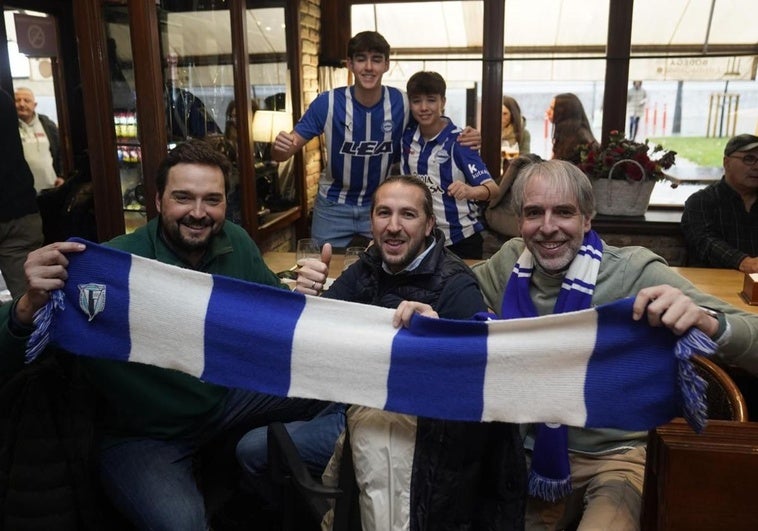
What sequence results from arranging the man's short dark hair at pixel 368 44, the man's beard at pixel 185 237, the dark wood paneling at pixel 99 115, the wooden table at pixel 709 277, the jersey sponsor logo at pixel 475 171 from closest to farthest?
the man's beard at pixel 185 237 → the wooden table at pixel 709 277 → the dark wood paneling at pixel 99 115 → the man's short dark hair at pixel 368 44 → the jersey sponsor logo at pixel 475 171

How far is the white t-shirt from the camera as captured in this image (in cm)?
536

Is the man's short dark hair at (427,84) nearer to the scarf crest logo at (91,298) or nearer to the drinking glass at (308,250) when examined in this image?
the drinking glass at (308,250)

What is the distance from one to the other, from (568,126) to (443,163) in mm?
1878

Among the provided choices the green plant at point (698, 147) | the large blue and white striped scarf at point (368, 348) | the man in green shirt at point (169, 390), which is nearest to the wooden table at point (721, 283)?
the large blue and white striped scarf at point (368, 348)

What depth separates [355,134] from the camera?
11.8 feet

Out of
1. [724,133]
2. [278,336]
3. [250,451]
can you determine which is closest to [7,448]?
[250,451]

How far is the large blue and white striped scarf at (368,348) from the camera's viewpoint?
1.46 m

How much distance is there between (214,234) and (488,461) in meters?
1.11

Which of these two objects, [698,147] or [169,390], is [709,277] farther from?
[698,147]

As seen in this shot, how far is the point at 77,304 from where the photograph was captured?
1726 millimetres

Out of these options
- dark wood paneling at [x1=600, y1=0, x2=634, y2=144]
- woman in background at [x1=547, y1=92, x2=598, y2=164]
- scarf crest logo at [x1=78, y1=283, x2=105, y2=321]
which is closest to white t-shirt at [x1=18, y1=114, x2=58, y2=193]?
woman in background at [x1=547, y1=92, x2=598, y2=164]

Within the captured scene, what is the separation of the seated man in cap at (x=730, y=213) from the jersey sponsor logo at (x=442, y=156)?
4.81 ft

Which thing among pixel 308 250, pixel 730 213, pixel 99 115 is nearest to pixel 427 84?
pixel 308 250

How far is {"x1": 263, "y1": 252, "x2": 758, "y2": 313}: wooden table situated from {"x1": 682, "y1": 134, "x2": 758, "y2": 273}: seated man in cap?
0.43m
